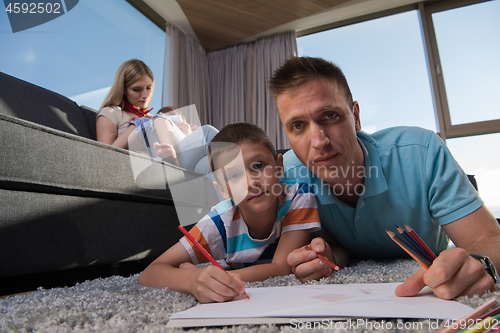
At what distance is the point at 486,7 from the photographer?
308 cm

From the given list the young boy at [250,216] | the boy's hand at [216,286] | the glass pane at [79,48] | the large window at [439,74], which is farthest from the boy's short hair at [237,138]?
the large window at [439,74]

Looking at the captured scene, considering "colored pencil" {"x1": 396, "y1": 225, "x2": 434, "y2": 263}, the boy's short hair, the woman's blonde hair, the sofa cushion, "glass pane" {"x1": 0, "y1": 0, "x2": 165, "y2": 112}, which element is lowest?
"colored pencil" {"x1": 396, "y1": 225, "x2": 434, "y2": 263}

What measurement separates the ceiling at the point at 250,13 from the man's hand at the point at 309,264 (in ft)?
10.2

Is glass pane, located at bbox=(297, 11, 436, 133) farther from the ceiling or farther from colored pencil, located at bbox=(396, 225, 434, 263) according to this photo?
colored pencil, located at bbox=(396, 225, 434, 263)

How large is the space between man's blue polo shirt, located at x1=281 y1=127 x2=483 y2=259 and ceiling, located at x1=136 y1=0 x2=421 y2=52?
2850 millimetres

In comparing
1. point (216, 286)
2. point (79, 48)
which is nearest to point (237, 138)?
point (216, 286)

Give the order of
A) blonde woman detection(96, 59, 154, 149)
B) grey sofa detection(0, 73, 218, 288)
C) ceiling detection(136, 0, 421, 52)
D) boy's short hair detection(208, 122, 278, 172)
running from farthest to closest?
ceiling detection(136, 0, 421, 52) → blonde woman detection(96, 59, 154, 149) → boy's short hair detection(208, 122, 278, 172) → grey sofa detection(0, 73, 218, 288)

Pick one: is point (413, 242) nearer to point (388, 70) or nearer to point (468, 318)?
point (468, 318)

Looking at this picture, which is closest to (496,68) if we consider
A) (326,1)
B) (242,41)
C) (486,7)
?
(486,7)

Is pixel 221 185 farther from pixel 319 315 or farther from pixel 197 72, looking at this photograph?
pixel 197 72

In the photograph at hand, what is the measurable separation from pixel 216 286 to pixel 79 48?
2348mm

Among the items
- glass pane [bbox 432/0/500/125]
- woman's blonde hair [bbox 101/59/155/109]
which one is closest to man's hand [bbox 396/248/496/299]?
woman's blonde hair [bbox 101/59/155/109]

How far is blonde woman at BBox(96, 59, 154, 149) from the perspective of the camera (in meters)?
1.68

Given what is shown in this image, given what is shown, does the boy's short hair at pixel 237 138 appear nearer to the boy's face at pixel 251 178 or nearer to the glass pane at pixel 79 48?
the boy's face at pixel 251 178
